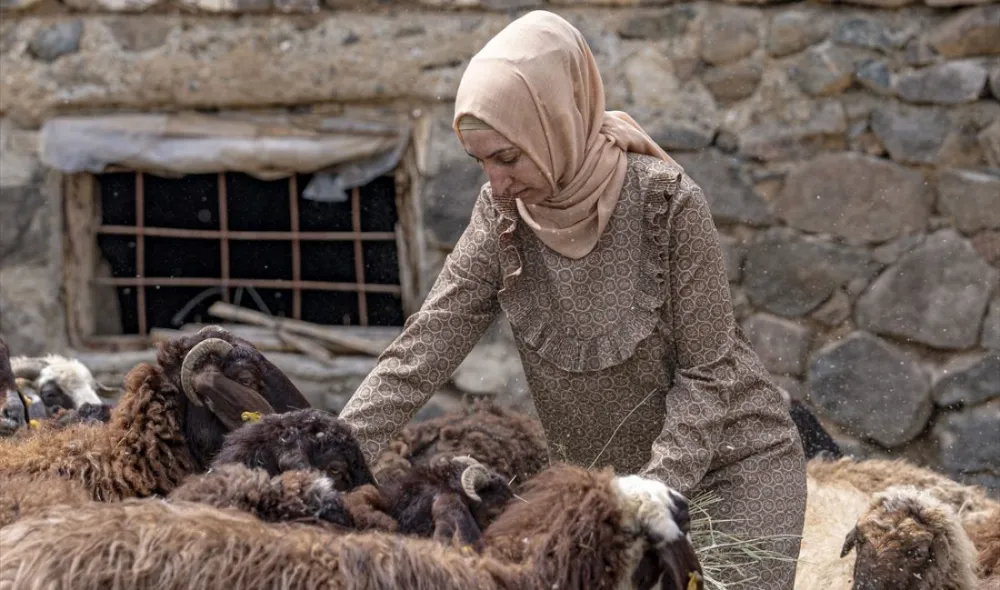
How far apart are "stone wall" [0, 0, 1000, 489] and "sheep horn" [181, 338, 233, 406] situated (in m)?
3.33

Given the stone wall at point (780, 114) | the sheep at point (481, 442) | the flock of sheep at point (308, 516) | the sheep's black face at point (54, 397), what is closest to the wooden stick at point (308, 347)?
the stone wall at point (780, 114)

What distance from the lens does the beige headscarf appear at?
11.9 ft

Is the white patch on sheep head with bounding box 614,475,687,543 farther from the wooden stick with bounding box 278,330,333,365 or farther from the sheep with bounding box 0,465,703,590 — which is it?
the wooden stick with bounding box 278,330,333,365

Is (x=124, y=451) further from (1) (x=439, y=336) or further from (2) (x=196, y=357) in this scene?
(1) (x=439, y=336)

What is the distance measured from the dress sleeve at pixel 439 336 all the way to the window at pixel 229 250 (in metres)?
3.75

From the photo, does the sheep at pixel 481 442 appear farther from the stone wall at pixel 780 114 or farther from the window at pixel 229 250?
the window at pixel 229 250

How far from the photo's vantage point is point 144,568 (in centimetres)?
262

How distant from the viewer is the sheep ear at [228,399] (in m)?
4.02

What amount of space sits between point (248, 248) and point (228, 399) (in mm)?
4066

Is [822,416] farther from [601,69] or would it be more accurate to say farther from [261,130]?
[261,130]

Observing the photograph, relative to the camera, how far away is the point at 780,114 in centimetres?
707

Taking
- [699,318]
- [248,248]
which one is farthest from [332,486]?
[248,248]

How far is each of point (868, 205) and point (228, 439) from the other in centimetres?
453

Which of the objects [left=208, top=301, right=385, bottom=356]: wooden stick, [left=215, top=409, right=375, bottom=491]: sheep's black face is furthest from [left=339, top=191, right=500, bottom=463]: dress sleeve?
[left=208, top=301, right=385, bottom=356]: wooden stick
